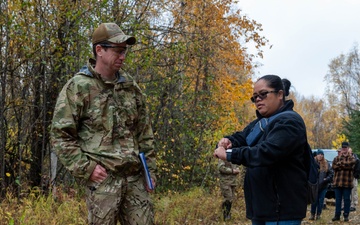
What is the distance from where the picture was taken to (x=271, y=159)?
335cm

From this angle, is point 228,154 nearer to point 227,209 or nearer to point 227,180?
point 227,180

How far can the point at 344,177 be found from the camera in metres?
11.4

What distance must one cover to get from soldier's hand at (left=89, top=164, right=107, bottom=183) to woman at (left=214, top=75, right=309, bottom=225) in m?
0.93

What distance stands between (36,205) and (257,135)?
497 centimetres

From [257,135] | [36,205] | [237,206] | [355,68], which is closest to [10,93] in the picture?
[36,205]

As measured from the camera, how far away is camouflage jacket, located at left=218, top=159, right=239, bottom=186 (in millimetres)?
10172

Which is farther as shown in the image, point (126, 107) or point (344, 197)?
point (344, 197)

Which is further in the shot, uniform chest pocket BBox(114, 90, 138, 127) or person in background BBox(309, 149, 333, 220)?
person in background BBox(309, 149, 333, 220)

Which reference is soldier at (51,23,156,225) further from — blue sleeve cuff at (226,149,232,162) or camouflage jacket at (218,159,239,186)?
camouflage jacket at (218,159,239,186)

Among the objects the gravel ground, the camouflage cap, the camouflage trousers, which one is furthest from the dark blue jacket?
the gravel ground

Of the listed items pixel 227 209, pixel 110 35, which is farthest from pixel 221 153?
pixel 227 209

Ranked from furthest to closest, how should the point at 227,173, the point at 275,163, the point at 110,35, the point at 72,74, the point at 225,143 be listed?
the point at 227,173 < the point at 72,74 < the point at 225,143 < the point at 110,35 < the point at 275,163

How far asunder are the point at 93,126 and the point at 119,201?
0.64m

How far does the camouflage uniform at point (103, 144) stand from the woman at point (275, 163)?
0.77 meters
